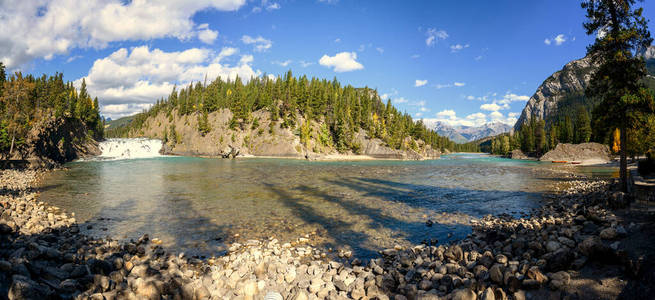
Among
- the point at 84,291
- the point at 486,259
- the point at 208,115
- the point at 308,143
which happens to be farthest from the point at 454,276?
the point at 208,115

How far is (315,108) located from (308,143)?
26.9 meters

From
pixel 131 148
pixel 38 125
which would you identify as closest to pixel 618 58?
pixel 38 125

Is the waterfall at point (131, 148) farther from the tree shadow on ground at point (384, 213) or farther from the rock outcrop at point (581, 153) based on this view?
the rock outcrop at point (581, 153)

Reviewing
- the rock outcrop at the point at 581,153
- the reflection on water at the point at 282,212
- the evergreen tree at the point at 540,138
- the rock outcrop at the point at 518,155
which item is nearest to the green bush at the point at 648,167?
the reflection on water at the point at 282,212

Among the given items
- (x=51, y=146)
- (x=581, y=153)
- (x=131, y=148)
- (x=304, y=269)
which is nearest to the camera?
(x=304, y=269)

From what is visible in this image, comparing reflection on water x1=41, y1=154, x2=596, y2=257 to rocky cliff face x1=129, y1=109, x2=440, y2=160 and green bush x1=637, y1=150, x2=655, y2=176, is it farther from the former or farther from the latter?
rocky cliff face x1=129, y1=109, x2=440, y2=160

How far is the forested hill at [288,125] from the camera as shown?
116625mm

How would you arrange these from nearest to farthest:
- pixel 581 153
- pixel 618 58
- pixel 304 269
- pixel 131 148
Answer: pixel 304 269 < pixel 618 58 < pixel 581 153 < pixel 131 148

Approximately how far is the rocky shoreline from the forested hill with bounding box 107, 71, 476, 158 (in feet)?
291

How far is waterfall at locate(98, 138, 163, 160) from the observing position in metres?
95.7

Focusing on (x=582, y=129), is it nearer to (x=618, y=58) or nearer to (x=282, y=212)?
(x=618, y=58)

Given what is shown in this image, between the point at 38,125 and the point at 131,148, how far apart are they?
182 feet

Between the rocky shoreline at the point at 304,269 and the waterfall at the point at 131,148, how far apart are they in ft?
340

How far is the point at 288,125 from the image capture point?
120 m
